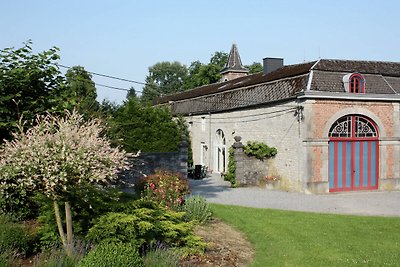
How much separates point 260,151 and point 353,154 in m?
4.30

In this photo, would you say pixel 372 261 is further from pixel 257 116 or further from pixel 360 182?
pixel 257 116

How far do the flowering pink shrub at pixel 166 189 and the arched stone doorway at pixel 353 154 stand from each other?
9.46 meters

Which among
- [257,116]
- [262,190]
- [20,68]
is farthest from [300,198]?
[20,68]

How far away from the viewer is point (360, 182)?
2000 cm

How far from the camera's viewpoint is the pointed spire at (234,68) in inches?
1730

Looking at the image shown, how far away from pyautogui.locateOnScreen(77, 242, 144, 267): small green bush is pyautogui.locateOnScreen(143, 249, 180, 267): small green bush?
0.47 metres

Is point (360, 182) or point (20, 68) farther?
point (360, 182)

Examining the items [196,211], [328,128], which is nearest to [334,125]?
[328,128]

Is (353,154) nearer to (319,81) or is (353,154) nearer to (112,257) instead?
(319,81)

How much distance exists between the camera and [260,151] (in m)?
21.1

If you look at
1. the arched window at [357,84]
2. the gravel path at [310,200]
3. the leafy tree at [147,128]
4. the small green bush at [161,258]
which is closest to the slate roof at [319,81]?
the arched window at [357,84]

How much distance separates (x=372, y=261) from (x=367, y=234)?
2551 mm

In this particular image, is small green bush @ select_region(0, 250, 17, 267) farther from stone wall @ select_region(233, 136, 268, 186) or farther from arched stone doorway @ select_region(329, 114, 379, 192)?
arched stone doorway @ select_region(329, 114, 379, 192)

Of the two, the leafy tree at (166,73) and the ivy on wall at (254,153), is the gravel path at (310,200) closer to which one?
the ivy on wall at (254,153)
